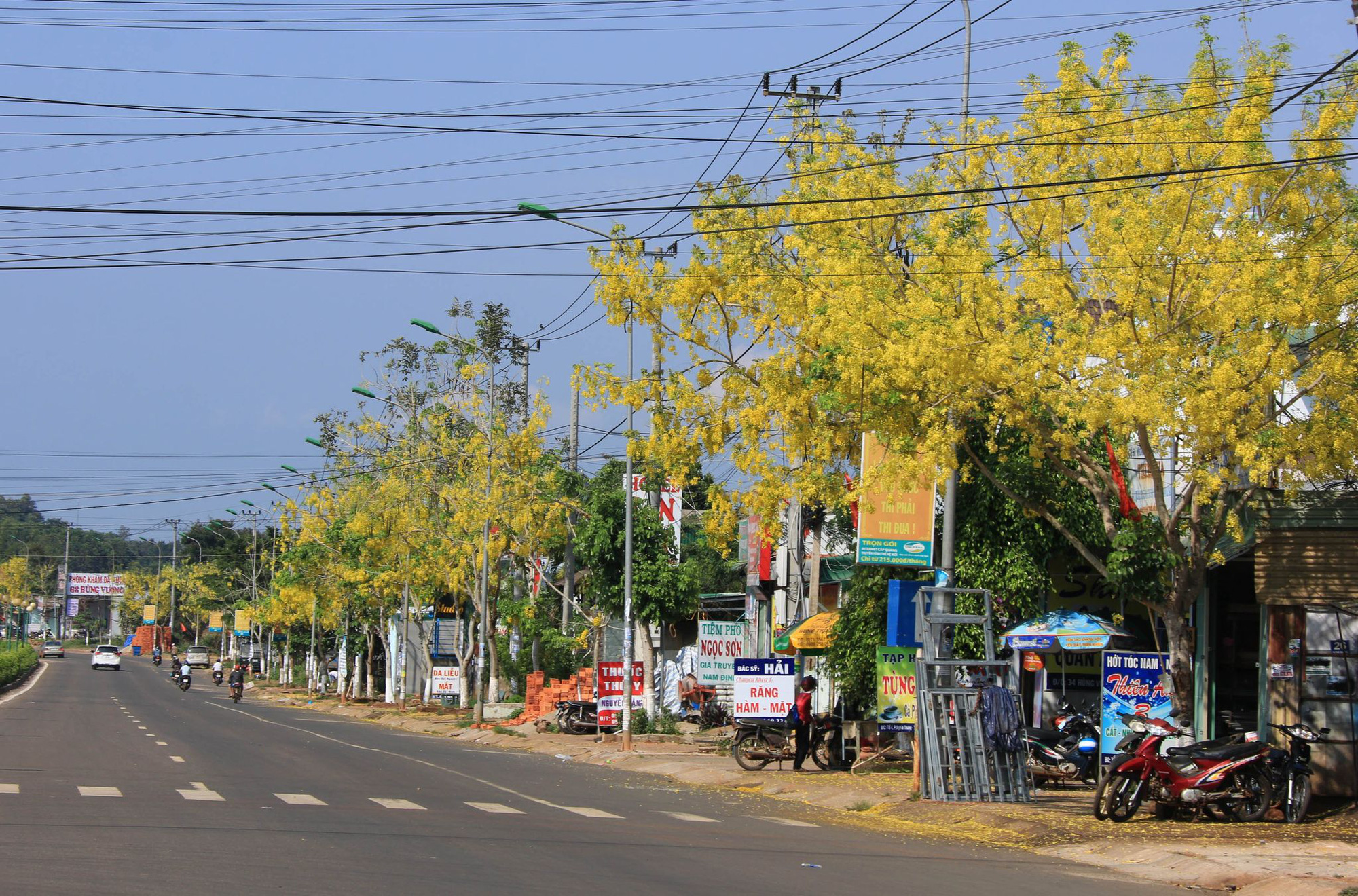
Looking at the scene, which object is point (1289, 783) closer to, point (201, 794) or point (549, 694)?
point (201, 794)

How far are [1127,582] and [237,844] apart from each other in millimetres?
11390

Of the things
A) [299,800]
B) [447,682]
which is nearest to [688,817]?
[299,800]

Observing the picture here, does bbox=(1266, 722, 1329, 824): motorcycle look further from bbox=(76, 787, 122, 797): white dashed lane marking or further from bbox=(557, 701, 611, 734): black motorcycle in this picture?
bbox=(557, 701, 611, 734): black motorcycle

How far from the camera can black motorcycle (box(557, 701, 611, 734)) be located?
37.3 metres

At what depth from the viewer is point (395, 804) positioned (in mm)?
17484

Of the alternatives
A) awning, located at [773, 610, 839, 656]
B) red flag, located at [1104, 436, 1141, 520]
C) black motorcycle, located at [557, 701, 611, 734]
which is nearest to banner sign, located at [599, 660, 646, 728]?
black motorcycle, located at [557, 701, 611, 734]

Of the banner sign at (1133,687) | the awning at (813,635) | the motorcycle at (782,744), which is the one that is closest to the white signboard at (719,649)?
the awning at (813,635)

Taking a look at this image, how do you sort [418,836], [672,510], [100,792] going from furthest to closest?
[672,510] → [100,792] → [418,836]

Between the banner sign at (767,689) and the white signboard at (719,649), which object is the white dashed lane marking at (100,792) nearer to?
the banner sign at (767,689)

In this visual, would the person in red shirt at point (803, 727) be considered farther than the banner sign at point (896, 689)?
Yes

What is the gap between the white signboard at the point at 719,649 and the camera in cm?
3178

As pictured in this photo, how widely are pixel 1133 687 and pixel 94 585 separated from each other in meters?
Result: 171

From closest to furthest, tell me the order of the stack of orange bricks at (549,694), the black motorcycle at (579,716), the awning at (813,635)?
the awning at (813,635) → the black motorcycle at (579,716) → the stack of orange bricks at (549,694)

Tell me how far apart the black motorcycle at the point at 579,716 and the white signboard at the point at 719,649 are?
5627 mm
